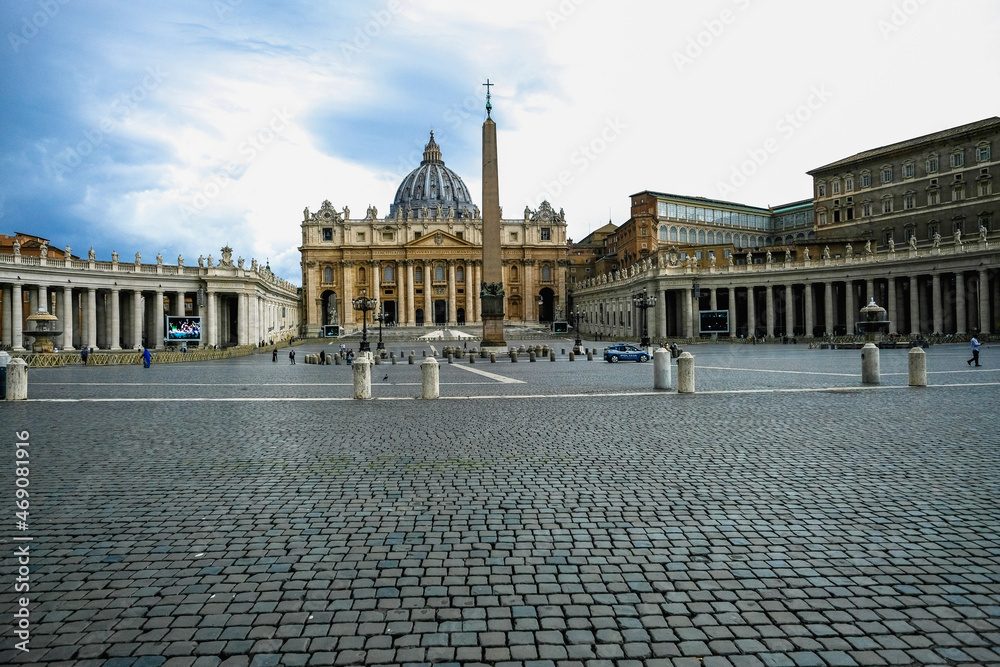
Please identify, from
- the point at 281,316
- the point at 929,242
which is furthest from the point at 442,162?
the point at 929,242

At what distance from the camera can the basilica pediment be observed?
10331cm

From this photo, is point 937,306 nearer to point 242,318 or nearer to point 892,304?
point 892,304

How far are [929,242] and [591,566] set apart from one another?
2685 inches

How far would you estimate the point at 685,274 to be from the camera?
6147 centimetres

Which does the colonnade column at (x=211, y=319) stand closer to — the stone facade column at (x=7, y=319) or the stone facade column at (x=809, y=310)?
the stone facade column at (x=7, y=319)

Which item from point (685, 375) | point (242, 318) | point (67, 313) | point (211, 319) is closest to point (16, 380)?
point (685, 375)

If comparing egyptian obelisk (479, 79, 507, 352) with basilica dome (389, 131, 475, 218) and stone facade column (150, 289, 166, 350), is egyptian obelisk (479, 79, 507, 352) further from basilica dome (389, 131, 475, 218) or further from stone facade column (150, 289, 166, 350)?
basilica dome (389, 131, 475, 218)

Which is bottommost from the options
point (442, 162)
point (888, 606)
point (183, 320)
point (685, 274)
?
point (888, 606)

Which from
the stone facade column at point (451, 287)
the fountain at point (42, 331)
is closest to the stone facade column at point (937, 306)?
the fountain at point (42, 331)

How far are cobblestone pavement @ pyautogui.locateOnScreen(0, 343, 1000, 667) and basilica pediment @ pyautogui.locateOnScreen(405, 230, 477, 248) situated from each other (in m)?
94.3

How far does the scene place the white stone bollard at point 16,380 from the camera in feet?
50.4

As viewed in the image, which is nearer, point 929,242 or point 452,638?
point 452,638

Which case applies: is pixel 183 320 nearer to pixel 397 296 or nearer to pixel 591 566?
pixel 591 566

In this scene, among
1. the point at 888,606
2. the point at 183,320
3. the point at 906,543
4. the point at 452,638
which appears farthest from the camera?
the point at 183,320
